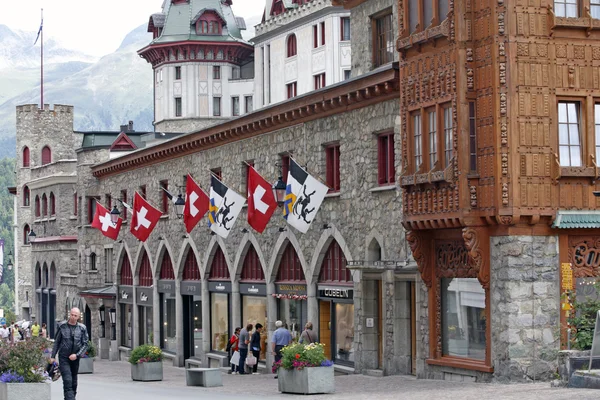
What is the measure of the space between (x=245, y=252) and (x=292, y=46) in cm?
4833

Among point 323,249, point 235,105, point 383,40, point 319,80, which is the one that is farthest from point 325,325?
point 235,105

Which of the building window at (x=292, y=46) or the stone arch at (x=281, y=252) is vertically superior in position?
the building window at (x=292, y=46)

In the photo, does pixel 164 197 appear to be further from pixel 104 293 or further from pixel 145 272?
pixel 104 293

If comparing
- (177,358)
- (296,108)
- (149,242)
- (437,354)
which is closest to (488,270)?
(437,354)

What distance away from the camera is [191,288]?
47375mm

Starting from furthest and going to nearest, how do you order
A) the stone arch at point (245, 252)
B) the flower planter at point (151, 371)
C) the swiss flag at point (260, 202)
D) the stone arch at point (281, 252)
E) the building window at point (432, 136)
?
the stone arch at point (245, 252), the flower planter at point (151, 371), the stone arch at point (281, 252), the swiss flag at point (260, 202), the building window at point (432, 136)

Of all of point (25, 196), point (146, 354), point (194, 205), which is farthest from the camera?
point (25, 196)

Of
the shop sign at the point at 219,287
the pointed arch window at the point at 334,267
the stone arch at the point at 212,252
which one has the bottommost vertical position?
the shop sign at the point at 219,287

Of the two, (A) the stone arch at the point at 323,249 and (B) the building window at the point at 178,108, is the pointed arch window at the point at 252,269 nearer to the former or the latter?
(A) the stone arch at the point at 323,249

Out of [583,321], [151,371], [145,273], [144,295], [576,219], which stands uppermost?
[576,219]

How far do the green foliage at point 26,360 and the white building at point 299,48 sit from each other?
57.8 meters

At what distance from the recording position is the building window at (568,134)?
83.7 feet

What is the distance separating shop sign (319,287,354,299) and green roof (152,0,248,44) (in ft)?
220

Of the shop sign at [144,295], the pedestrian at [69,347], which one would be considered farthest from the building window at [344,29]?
the pedestrian at [69,347]
